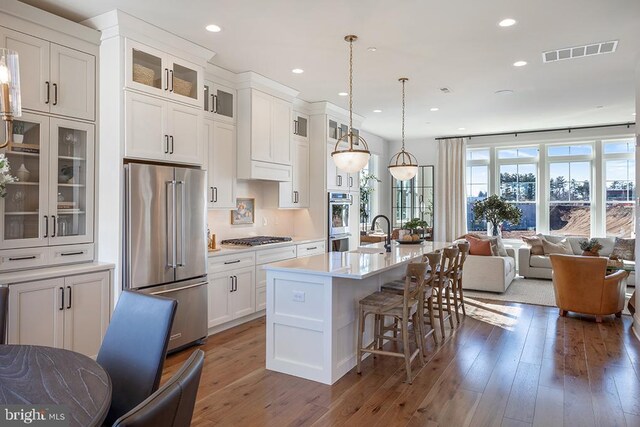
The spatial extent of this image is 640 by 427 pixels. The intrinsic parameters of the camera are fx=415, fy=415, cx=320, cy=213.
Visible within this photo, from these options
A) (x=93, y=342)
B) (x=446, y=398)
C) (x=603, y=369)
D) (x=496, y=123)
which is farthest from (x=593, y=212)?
(x=93, y=342)

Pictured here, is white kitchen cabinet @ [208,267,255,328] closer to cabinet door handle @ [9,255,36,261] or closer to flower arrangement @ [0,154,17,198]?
cabinet door handle @ [9,255,36,261]

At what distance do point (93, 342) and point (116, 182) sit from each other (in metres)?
1.33

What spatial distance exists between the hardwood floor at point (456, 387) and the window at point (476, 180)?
5.01m

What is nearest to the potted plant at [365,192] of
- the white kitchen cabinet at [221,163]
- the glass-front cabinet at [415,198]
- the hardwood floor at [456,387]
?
the glass-front cabinet at [415,198]

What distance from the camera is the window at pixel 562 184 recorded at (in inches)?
321

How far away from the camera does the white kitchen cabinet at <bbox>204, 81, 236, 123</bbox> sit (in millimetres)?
4688

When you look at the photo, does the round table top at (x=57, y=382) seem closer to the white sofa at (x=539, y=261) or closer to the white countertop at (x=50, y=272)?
the white countertop at (x=50, y=272)

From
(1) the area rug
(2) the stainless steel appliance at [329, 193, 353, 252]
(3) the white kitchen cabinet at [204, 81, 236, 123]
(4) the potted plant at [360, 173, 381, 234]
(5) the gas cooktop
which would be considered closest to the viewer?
(3) the white kitchen cabinet at [204, 81, 236, 123]

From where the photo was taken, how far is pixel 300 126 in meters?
6.27

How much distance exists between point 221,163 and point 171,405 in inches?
164

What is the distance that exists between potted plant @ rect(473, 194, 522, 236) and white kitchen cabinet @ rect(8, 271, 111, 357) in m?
7.34

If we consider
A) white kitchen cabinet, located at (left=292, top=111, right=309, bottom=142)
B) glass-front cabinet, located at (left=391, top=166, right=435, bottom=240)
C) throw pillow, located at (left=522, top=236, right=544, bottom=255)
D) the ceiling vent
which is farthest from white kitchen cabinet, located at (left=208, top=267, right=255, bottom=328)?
throw pillow, located at (left=522, top=236, right=544, bottom=255)

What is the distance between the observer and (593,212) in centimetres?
834

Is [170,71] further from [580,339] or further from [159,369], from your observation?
[580,339]
